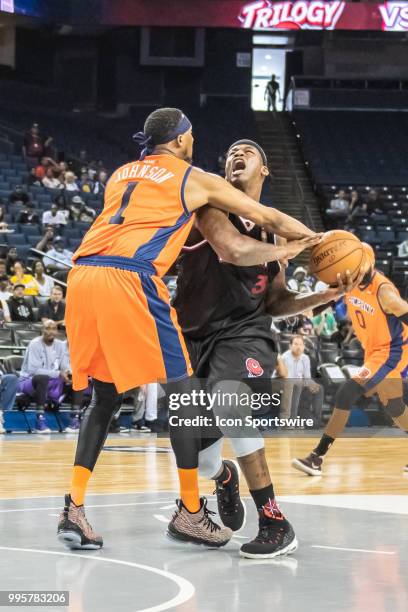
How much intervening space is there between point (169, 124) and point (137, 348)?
3.11 feet

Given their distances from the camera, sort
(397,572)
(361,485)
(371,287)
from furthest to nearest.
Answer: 1. (371,287)
2. (361,485)
3. (397,572)

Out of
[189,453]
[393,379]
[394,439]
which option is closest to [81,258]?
[189,453]

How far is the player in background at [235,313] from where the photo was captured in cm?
418

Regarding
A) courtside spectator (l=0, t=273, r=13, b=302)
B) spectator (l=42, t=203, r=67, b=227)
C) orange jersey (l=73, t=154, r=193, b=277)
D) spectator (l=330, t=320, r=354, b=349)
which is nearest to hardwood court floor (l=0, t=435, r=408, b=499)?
orange jersey (l=73, t=154, r=193, b=277)

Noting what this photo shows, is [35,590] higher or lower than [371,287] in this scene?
lower

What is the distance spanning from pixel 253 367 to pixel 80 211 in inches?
580

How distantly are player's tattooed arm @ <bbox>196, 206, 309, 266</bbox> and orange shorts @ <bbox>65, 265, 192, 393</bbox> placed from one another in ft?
0.96

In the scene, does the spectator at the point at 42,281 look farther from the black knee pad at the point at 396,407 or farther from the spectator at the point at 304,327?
the black knee pad at the point at 396,407

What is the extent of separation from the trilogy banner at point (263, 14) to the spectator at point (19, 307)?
15.1 metres

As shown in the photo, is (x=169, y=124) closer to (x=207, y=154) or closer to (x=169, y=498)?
(x=169, y=498)

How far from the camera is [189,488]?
421 centimetres

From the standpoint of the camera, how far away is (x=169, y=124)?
167 inches

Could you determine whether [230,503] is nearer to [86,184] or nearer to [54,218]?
[54,218]

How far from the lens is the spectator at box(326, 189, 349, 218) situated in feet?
75.4
